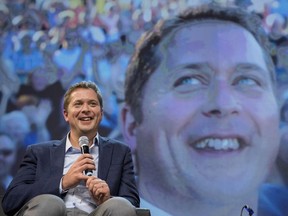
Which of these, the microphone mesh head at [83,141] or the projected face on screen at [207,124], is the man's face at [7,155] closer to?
the projected face on screen at [207,124]

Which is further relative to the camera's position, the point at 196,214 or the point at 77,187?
the point at 196,214

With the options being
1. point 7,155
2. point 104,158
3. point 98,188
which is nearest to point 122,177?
point 104,158

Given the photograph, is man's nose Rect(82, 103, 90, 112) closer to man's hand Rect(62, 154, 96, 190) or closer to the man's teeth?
man's hand Rect(62, 154, 96, 190)

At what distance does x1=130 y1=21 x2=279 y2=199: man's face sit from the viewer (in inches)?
123

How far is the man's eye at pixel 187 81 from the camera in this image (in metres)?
3.17

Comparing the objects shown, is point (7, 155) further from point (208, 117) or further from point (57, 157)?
point (57, 157)

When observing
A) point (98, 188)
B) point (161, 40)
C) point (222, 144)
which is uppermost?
point (161, 40)

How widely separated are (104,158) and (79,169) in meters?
0.24

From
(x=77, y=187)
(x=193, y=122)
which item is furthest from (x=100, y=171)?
(x=193, y=122)

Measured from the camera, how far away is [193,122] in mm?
3156

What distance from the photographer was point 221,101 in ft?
10.3

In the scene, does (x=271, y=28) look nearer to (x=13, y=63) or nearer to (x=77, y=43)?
(x=77, y=43)

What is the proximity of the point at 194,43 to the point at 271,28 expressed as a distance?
1.56 feet

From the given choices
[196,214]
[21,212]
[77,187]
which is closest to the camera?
[21,212]
